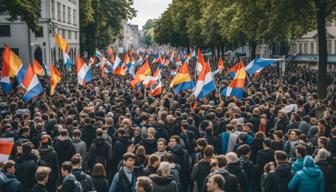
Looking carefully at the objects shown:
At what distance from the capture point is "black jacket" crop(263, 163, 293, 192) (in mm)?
8047

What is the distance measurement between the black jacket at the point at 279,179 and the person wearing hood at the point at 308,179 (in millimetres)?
172

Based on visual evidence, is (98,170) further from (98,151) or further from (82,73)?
(82,73)

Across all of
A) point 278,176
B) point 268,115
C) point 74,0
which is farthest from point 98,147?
point 74,0

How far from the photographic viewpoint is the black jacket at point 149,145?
34.8 ft

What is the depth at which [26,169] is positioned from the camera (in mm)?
8828

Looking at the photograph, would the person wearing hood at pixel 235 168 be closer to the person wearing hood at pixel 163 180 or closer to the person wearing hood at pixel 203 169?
the person wearing hood at pixel 203 169

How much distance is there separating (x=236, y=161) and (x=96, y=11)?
223 feet

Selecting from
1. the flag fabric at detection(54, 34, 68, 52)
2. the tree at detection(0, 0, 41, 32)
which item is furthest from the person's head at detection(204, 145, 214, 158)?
the tree at detection(0, 0, 41, 32)

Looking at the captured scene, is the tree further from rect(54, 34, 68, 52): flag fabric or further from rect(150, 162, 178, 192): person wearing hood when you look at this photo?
rect(150, 162, 178, 192): person wearing hood

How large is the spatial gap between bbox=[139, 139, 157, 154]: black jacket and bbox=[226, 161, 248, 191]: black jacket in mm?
2649

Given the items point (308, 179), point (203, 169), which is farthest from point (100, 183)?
point (308, 179)

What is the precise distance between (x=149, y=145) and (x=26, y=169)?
2.79 meters

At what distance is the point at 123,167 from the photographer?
8.03 metres

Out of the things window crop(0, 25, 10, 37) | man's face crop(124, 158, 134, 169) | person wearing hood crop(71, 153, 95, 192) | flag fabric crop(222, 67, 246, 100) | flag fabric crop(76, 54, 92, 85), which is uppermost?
window crop(0, 25, 10, 37)
